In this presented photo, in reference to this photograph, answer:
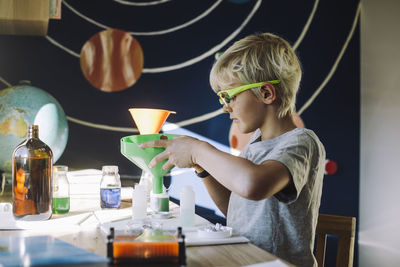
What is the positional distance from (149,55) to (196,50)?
0.94 ft

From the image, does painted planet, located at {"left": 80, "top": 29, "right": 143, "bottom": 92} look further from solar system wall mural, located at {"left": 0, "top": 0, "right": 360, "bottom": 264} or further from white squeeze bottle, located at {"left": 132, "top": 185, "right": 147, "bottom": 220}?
white squeeze bottle, located at {"left": 132, "top": 185, "right": 147, "bottom": 220}

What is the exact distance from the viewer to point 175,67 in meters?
2.44

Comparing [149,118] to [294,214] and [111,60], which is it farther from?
[111,60]

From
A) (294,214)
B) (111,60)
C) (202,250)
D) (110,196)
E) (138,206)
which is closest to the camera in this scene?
(202,250)

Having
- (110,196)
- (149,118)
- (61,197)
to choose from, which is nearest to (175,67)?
(149,118)

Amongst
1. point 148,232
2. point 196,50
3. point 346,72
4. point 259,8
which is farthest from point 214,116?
point 148,232

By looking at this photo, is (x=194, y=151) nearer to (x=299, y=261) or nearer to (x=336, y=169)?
(x=299, y=261)

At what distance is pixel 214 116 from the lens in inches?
97.6

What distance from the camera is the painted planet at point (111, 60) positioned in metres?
2.32

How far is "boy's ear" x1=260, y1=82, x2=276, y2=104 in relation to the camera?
117cm

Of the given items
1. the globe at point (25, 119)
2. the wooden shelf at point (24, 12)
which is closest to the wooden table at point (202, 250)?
the globe at point (25, 119)

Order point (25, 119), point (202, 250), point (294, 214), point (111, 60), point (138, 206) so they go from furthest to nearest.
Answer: point (111, 60), point (25, 119), point (138, 206), point (294, 214), point (202, 250)

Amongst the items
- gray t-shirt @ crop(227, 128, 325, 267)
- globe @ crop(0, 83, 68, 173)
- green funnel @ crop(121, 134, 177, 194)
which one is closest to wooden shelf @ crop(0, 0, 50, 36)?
globe @ crop(0, 83, 68, 173)

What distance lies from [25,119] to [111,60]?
0.65 m
